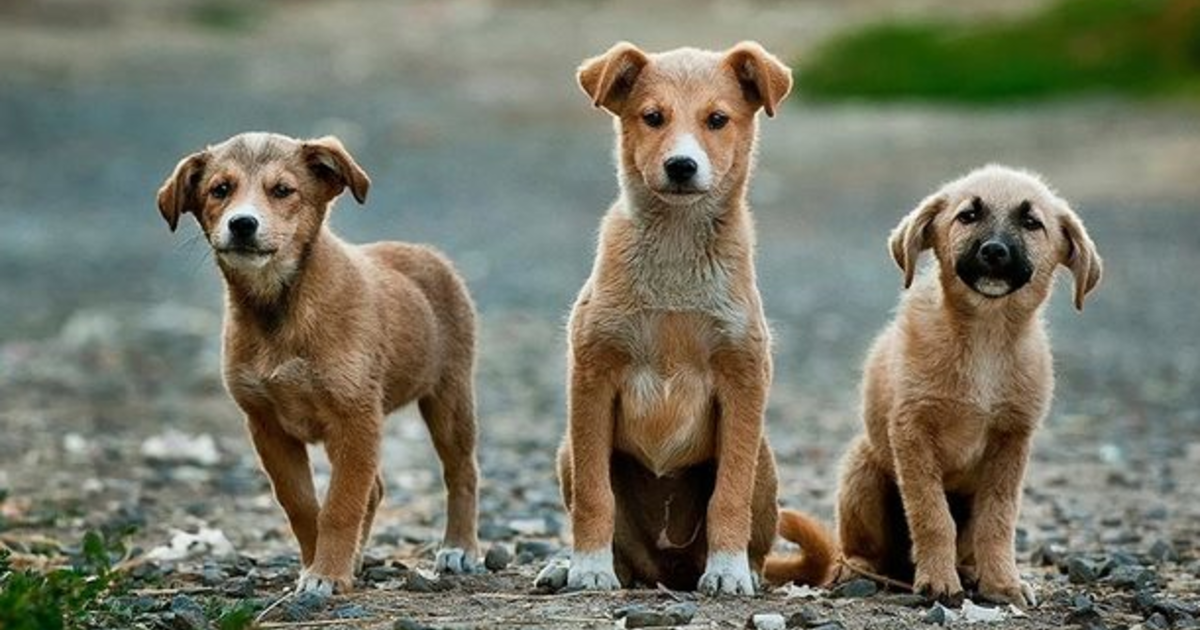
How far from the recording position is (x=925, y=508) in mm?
7965

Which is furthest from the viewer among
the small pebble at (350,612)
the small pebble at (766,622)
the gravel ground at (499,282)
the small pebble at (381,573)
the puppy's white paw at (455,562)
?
the gravel ground at (499,282)

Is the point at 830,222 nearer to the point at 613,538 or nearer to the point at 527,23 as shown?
the point at 613,538

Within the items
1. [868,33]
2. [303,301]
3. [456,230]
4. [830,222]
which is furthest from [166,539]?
[868,33]

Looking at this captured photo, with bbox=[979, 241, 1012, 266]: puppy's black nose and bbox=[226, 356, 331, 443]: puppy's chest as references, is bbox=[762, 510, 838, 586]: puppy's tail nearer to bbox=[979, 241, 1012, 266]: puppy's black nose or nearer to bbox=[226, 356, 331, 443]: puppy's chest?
bbox=[979, 241, 1012, 266]: puppy's black nose

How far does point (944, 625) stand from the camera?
7.43m

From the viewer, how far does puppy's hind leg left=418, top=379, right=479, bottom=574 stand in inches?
355

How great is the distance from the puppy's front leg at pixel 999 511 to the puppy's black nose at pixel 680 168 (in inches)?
57.8

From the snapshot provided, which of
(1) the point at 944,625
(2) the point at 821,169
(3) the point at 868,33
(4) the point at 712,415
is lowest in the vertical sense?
(1) the point at 944,625

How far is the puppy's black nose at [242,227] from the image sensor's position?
786cm

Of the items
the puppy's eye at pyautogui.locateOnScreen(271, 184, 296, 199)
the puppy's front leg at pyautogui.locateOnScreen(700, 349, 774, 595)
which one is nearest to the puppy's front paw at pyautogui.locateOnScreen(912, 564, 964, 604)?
the puppy's front leg at pyautogui.locateOnScreen(700, 349, 774, 595)

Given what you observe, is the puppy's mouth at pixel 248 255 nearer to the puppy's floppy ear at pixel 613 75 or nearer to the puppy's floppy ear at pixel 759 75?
the puppy's floppy ear at pixel 613 75

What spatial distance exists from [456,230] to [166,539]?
50.0 feet

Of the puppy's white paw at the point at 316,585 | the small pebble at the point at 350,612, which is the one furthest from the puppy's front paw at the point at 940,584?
the puppy's white paw at the point at 316,585

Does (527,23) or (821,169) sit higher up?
(527,23)
